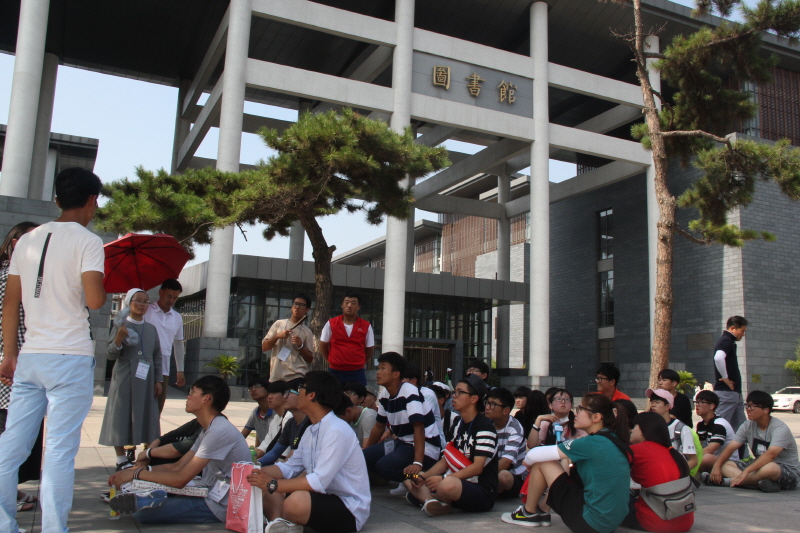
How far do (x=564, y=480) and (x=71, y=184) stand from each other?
3.27 m

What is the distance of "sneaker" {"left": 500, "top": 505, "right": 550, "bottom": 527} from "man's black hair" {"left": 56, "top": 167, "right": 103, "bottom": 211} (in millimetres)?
3277

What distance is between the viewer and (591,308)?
29.5 meters

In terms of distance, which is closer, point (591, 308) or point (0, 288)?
point (0, 288)

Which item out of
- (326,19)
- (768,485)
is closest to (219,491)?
(768,485)

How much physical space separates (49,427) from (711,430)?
620cm

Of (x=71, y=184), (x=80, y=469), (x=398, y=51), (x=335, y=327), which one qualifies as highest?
(x=398, y=51)

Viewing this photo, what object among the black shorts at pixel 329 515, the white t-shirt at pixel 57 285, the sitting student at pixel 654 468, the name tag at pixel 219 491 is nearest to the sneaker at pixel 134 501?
the name tag at pixel 219 491

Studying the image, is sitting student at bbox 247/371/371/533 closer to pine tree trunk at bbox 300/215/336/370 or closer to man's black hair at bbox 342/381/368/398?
man's black hair at bbox 342/381/368/398

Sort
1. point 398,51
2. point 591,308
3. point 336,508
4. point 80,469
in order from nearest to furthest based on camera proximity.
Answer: point 336,508
point 80,469
point 398,51
point 591,308

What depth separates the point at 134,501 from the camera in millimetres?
3814

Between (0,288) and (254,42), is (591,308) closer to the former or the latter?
(254,42)

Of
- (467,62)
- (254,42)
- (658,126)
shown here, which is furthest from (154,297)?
(658,126)

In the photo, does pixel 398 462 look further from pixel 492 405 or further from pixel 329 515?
pixel 329 515

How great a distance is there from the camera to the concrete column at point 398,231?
1992 centimetres
